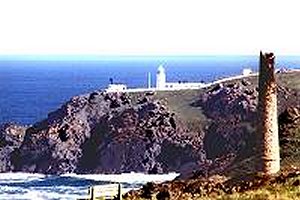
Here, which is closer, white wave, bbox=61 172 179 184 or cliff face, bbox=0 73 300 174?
white wave, bbox=61 172 179 184

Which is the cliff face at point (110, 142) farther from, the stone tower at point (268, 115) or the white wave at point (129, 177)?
the stone tower at point (268, 115)

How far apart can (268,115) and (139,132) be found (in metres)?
80.8

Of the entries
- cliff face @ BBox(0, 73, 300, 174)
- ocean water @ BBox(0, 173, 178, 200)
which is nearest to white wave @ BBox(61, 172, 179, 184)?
ocean water @ BBox(0, 173, 178, 200)

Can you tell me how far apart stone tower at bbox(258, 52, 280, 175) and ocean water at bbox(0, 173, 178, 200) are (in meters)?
44.6

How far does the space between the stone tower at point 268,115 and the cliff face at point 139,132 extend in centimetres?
7112

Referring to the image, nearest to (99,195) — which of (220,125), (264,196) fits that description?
(264,196)

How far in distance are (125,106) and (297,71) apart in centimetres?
2872

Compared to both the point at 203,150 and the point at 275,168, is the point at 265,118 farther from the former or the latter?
the point at 203,150

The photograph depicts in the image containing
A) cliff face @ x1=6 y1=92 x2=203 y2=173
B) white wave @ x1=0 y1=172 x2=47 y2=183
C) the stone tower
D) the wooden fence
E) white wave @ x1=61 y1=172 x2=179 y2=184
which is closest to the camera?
the wooden fence

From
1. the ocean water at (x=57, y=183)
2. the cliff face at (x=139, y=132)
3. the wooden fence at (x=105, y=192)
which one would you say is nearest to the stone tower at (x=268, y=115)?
the wooden fence at (x=105, y=192)

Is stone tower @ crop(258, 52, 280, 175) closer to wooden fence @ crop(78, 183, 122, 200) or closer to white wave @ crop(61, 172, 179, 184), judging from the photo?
wooden fence @ crop(78, 183, 122, 200)

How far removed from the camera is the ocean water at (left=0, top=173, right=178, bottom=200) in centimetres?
8794

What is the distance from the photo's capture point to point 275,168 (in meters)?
38.2

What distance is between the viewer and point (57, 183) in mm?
101438
